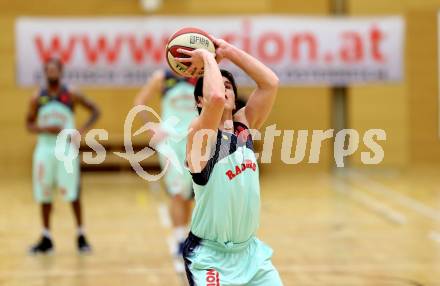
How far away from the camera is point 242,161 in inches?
159

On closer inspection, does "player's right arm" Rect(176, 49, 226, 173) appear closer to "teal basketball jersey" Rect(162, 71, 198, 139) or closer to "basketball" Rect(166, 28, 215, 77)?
"basketball" Rect(166, 28, 215, 77)

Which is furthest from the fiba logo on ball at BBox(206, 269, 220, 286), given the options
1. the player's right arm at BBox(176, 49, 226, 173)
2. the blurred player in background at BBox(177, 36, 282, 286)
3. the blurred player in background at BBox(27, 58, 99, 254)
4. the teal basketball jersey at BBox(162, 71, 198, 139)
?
the blurred player in background at BBox(27, 58, 99, 254)

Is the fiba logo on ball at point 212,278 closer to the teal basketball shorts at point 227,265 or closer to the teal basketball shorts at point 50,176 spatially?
the teal basketball shorts at point 227,265

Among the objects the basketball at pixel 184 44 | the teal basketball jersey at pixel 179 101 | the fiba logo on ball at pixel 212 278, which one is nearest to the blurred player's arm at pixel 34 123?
the teal basketball jersey at pixel 179 101

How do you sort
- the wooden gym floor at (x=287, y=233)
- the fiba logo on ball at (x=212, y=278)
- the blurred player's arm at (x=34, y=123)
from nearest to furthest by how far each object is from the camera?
1. the fiba logo on ball at (x=212, y=278)
2. the wooden gym floor at (x=287, y=233)
3. the blurred player's arm at (x=34, y=123)

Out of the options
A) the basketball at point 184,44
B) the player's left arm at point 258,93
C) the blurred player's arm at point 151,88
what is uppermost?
the basketball at point 184,44

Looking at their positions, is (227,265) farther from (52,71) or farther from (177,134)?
(52,71)

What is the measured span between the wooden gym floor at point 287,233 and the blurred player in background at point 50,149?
0.95 feet

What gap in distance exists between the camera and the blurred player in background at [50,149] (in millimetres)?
8602

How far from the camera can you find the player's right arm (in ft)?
12.5

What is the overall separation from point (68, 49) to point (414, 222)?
7977 mm

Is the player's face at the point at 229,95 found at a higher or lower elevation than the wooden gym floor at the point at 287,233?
higher

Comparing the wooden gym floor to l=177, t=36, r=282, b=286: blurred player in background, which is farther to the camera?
the wooden gym floor

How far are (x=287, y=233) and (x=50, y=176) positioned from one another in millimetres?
2966
